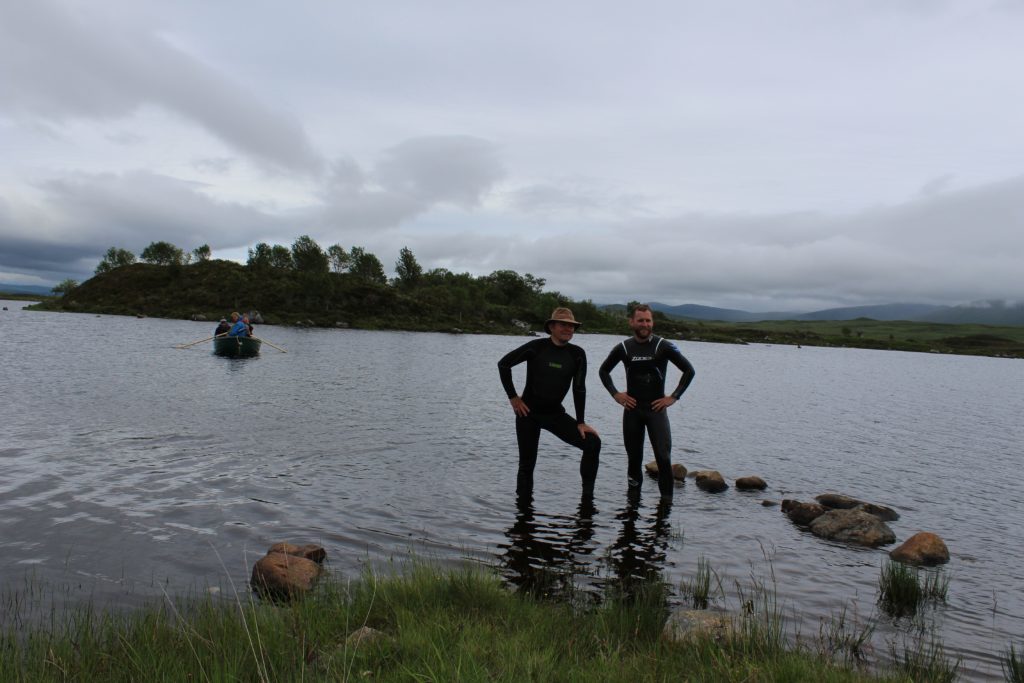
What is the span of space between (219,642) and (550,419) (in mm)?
7313

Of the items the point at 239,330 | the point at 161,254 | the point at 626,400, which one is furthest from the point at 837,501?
the point at 161,254

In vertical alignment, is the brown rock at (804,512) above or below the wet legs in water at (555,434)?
below

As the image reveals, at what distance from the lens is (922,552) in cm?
991

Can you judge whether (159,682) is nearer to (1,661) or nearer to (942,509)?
(1,661)

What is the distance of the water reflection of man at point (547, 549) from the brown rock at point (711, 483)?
145 inches

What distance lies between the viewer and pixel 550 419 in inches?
457

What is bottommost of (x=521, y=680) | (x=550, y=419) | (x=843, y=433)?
(x=843, y=433)

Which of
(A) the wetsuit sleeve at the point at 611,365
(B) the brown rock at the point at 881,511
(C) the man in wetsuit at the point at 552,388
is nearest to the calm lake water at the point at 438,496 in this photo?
(B) the brown rock at the point at 881,511

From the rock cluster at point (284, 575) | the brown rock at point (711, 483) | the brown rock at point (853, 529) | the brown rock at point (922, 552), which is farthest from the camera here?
the brown rock at point (711, 483)

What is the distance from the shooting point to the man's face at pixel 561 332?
11039 millimetres

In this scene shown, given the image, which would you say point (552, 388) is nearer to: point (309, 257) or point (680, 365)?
point (680, 365)

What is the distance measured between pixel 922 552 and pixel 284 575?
9.49 meters

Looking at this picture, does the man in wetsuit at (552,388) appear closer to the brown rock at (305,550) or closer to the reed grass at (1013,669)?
the brown rock at (305,550)

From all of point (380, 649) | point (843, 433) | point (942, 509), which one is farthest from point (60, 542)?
point (843, 433)
